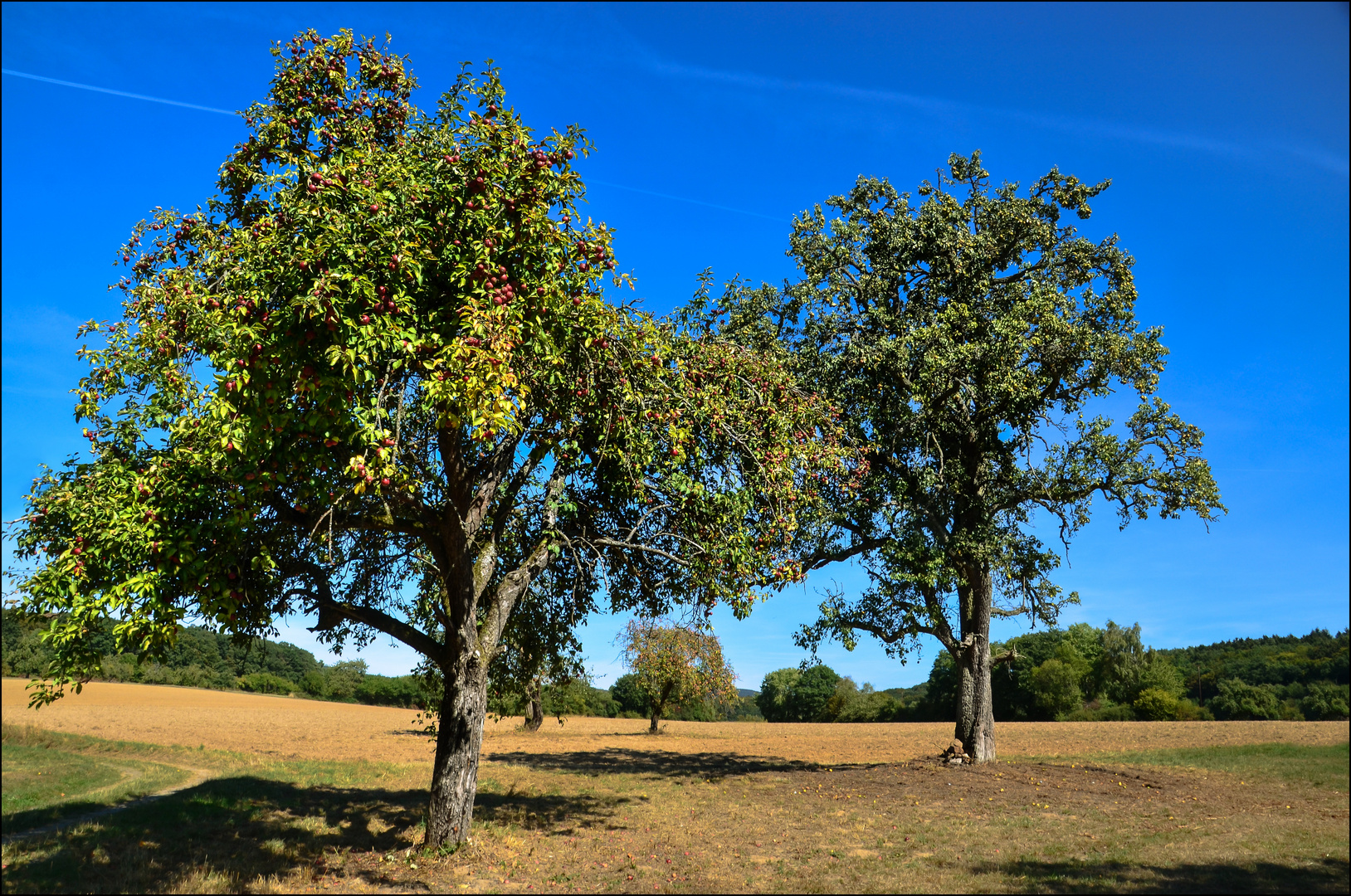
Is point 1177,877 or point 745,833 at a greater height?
point 1177,877

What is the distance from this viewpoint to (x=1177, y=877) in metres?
9.68

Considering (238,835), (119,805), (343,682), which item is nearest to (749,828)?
(238,835)

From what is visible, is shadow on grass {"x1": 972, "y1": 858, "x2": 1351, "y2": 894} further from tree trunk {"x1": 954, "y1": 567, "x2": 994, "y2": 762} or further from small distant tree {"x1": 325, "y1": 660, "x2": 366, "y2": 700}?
small distant tree {"x1": 325, "y1": 660, "x2": 366, "y2": 700}

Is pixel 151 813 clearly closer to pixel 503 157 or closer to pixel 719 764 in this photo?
pixel 503 157

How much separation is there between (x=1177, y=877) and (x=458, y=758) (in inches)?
404

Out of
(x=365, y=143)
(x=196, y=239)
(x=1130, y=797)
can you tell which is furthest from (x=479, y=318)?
(x=1130, y=797)

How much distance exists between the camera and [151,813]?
13.9 m

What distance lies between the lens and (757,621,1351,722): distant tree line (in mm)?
42344

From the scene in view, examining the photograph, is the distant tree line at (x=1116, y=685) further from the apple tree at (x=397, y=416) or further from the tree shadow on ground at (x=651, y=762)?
the apple tree at (x=397, y=416)

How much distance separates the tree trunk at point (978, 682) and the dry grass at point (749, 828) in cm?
127

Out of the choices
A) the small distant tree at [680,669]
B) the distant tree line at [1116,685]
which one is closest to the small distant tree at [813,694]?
the distant tree line at [1116,685]

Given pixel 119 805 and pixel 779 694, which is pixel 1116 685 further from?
pixel 119 805

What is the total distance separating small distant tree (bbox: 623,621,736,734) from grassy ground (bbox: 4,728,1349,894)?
18.0m

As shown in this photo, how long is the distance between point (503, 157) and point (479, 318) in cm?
287
